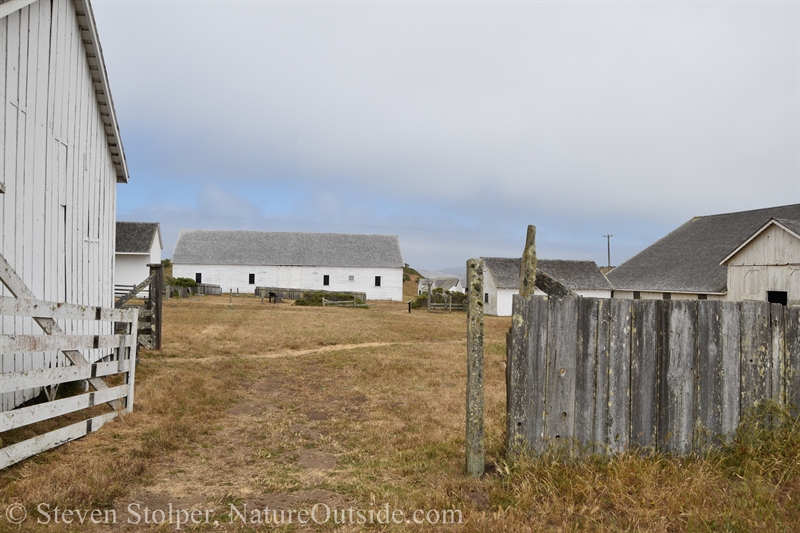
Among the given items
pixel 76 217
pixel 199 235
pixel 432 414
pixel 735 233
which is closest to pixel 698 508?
pixel 432 414

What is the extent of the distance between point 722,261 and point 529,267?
24.1 m

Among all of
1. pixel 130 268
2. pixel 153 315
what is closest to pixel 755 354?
pixel 153 315

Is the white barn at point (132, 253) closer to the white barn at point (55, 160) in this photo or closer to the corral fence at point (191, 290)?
the corral fence at point (191, 290)

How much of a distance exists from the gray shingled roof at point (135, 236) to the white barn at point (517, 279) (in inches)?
1043

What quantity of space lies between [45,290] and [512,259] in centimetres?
3887

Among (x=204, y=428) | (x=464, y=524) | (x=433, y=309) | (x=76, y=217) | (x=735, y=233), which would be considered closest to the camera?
(x=464, y=524)

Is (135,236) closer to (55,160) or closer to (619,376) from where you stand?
(55,160)

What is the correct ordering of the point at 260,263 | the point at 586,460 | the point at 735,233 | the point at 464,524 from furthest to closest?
1. the point at 260,263
2. the point at 735,233
3. the point at 586,460
4. the point at 464,524

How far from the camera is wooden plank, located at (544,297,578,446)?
5.36 metres

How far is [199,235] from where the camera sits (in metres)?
59.6

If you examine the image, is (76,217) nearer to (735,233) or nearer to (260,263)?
(735,233)

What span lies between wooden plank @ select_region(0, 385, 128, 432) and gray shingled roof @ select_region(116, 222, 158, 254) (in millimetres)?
37427

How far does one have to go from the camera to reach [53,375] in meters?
6.25
